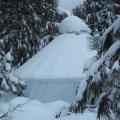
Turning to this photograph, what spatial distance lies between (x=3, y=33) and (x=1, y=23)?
2.86ft

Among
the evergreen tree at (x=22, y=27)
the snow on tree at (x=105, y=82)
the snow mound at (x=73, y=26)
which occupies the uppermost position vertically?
the snow on tree at (x=105, y=82)

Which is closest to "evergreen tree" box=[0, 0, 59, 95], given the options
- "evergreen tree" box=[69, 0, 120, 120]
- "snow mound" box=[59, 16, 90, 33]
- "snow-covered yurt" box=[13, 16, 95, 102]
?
"snow mound" box=[59, 16, 90, 33]

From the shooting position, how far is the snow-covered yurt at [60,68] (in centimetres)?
1822

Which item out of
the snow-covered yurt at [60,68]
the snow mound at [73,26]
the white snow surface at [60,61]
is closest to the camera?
the snow-covered yurt at [60,68]

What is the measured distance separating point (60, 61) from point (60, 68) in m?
0.70

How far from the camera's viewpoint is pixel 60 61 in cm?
1986

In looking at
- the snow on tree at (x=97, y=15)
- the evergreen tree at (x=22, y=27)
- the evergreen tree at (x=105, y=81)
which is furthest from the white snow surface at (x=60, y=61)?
the evergreen tree at (x=105, y=81)

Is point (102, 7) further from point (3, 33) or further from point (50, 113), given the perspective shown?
point (50, 113)

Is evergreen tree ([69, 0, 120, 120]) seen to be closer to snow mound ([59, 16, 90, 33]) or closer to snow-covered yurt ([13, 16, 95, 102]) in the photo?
snow-covered yurt ([13, 16, 95, 102])

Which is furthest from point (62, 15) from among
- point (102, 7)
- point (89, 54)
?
point (89, 54)

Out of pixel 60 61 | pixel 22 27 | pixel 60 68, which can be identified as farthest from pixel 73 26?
pixel 22 27

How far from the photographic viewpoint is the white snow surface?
18.7 metres

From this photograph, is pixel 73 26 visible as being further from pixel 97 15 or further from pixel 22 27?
pixel 97 15

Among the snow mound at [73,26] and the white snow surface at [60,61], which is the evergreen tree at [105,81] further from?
the snow mound at [73,26]
